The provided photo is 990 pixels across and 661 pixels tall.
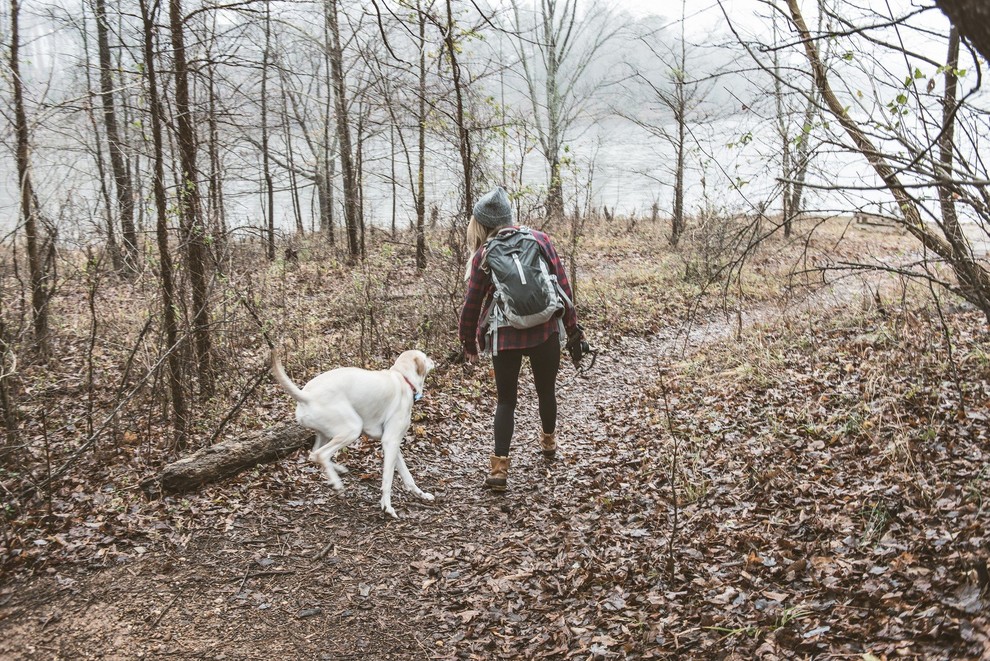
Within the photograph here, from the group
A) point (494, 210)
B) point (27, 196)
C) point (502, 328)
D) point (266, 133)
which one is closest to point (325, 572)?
point (502, 328)

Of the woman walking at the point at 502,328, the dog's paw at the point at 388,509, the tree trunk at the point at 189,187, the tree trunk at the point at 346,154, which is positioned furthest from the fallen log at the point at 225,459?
the tree trunk at the point at 346,154

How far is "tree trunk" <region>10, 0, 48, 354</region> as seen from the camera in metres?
4.93

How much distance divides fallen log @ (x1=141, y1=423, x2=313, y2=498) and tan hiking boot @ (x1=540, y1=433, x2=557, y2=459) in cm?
213

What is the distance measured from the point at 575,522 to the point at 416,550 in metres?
1.17

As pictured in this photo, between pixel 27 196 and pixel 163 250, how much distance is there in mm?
1088

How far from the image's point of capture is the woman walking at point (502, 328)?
4.74 m

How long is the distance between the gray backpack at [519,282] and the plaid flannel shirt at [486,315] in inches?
2.5

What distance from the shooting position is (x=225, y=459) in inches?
201

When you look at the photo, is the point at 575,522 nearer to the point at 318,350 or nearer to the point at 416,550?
the point at 416,550

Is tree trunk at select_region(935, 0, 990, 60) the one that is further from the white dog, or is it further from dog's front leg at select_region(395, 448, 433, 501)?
dog's front leg at select_region(395, 448, 433, 501)

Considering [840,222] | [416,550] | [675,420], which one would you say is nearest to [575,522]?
[416,550]

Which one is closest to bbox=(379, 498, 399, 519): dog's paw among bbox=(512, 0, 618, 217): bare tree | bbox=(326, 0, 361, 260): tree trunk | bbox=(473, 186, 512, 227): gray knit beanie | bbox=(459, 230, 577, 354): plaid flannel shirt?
bbox=(459, 230, 577, 354): plaid flannel shirt

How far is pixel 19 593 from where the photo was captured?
145 inches

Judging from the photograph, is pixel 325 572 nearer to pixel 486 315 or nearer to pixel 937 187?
pixel 486 315
